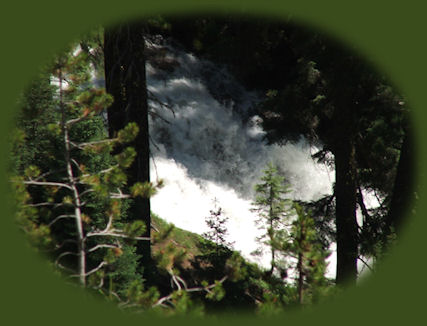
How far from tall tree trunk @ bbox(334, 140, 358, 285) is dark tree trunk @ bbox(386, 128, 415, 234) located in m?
0.63

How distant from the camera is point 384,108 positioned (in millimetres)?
6547

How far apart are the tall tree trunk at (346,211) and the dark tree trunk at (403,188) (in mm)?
632

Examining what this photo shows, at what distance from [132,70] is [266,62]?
A: 1108cm

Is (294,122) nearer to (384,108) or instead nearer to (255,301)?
(384,108)

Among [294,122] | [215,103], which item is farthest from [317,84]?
[215,103]

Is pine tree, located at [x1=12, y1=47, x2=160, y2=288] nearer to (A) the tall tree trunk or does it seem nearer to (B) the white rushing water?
(A) the tall tree trunk

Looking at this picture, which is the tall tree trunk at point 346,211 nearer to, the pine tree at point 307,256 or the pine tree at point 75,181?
the pine tree at point 307,256

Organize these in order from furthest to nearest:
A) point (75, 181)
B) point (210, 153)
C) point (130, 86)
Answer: point (210, 153) → point (130, 86) → point (75, 181)

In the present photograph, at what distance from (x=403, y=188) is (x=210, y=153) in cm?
962

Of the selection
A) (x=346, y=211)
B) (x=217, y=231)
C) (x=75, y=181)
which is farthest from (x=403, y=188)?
(x=75, y=181)

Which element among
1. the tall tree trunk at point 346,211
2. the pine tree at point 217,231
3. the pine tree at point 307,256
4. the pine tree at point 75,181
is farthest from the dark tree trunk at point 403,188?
the pine tree at point 75,181

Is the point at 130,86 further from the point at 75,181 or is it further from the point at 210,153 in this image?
the point at 210,153

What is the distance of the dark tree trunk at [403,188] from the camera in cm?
620

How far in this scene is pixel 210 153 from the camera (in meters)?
15.4
